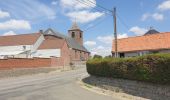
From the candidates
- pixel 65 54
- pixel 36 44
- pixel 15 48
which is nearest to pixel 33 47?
pixel 36 44

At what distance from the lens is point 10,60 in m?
40.0

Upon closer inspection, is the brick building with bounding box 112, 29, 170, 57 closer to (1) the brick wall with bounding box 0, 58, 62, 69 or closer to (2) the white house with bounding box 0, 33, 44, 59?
(1) the brick wall with bounding box 0, 58, 62, 69

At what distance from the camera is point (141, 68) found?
52.9 feet

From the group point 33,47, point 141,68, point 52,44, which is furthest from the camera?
point 52,44

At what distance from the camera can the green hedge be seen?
1434 cm

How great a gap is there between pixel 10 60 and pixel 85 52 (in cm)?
5477

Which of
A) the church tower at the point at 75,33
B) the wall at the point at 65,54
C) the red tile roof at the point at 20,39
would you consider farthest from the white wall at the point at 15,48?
the church tower at the point at 75,33

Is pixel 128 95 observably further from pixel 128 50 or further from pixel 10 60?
pixel 10 60

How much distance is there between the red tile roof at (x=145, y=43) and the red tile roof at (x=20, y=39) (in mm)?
30640

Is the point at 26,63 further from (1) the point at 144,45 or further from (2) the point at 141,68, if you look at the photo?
(2) the point at 141,68

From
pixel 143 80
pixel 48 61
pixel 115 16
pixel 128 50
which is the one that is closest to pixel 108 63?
pixel 143 80

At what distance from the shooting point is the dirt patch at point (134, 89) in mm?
14781

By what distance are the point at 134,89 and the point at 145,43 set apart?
21.1m

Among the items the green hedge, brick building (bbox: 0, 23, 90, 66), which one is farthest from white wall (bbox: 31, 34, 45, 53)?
the green hedge
